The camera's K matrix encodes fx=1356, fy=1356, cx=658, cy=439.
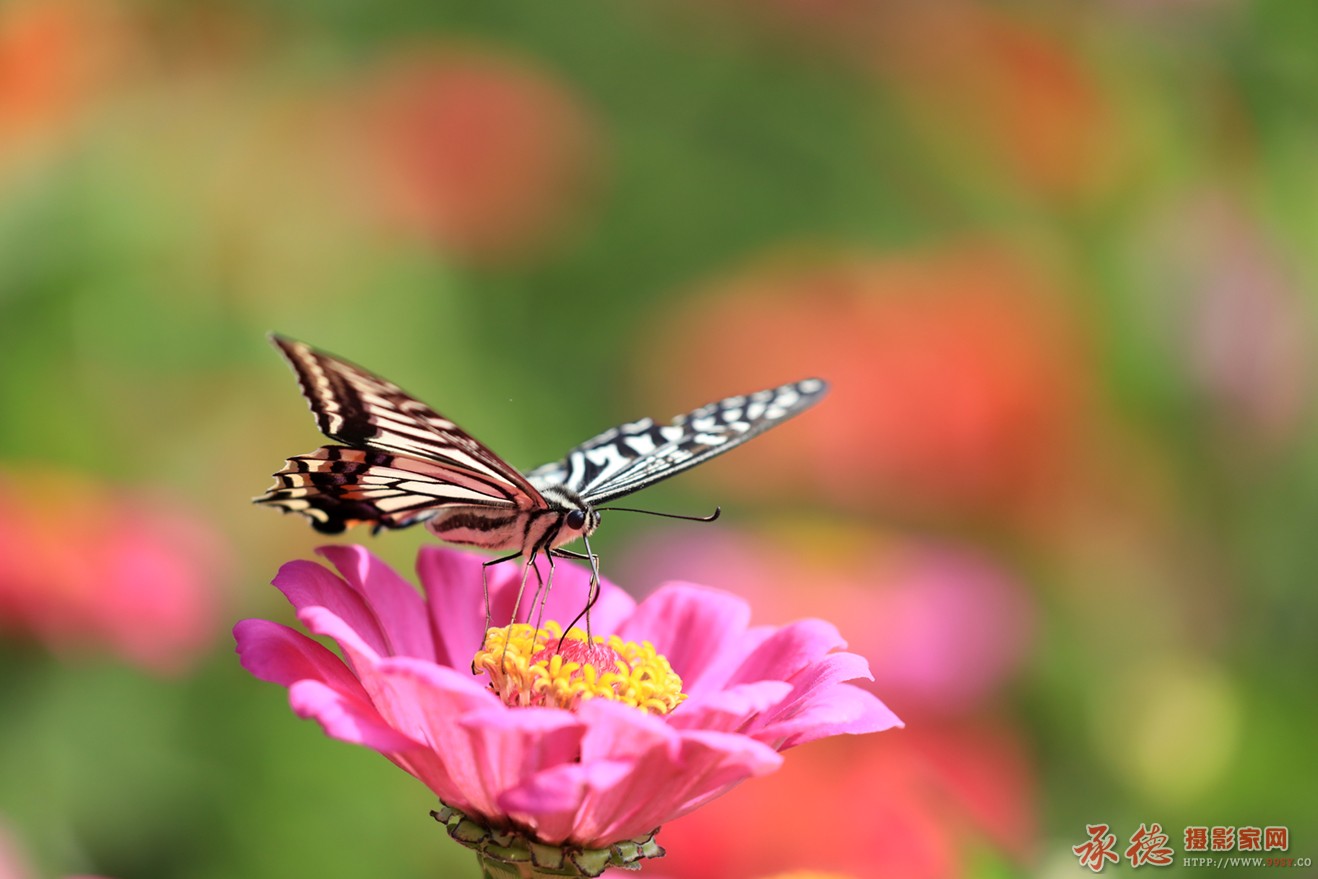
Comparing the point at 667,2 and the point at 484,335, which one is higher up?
the point at 667,2

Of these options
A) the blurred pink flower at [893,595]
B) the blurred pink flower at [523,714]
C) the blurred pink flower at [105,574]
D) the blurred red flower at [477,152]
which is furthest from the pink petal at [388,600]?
the blurred red flower at [477,152]

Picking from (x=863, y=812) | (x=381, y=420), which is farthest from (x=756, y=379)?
(x=381, y=420)

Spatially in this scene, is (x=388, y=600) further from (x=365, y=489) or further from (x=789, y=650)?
(x=789, y=650)

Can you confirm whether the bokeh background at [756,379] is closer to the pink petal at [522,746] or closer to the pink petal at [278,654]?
the pink petal at [522,746]

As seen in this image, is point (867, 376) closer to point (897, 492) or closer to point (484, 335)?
point (897, 492)

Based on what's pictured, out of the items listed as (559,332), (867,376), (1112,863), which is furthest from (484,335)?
(1112,863)

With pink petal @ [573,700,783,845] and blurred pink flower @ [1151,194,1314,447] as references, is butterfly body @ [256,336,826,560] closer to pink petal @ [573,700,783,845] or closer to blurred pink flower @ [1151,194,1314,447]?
pink petal @ [573,700,783,845]

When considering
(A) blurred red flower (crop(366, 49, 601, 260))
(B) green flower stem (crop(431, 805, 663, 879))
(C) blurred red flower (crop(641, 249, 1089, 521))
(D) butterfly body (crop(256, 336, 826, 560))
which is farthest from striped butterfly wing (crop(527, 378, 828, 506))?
(A) blurred red flower (crop(366, 49, 601, 260))
